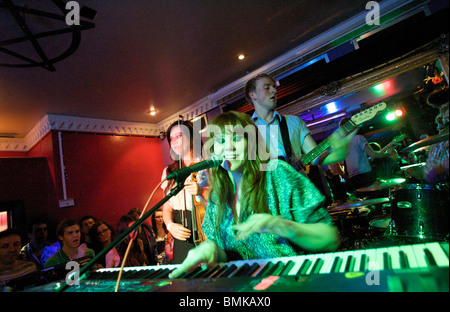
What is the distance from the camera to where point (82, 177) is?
Answer: 6.72m

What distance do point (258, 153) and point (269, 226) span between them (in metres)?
0.65

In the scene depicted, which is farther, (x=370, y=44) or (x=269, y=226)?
(x=370, y=44)

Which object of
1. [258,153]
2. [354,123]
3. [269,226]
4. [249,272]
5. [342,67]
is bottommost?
[249,272]

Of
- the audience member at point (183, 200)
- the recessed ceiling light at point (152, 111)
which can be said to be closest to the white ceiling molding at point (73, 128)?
the recessed ceiling light at point (152, 111)

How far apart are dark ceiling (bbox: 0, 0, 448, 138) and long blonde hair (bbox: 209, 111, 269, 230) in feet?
8.80

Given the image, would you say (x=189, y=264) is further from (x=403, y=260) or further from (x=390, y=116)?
(x=390, y=116)

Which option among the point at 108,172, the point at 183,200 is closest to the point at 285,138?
the point at 183,200

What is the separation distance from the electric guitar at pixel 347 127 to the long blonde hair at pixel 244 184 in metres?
1.46

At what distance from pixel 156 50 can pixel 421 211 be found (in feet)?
14.3

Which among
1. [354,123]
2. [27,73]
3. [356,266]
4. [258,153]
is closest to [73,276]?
[258,153]

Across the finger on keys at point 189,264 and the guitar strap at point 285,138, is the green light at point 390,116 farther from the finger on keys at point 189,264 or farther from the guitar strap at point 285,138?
the finger on keys at point 189,264

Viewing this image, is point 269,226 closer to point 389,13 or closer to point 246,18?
point 246,18

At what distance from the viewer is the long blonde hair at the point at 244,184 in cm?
150
